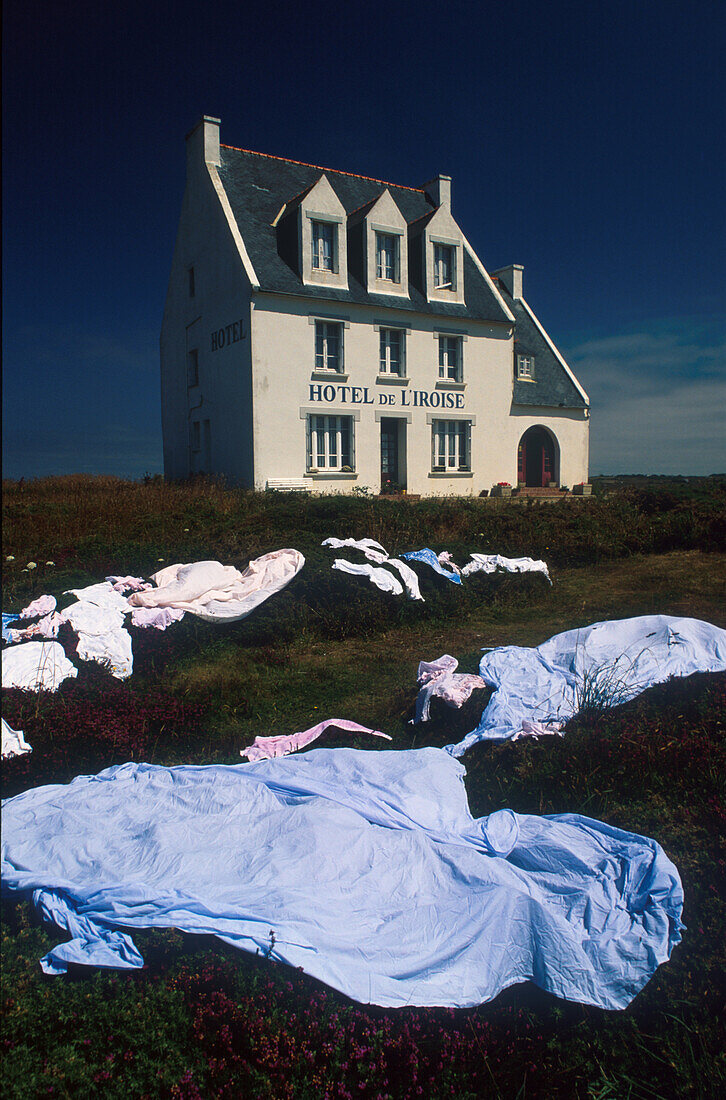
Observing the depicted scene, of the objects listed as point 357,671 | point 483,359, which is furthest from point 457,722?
point 483,359

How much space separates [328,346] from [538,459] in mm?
9981

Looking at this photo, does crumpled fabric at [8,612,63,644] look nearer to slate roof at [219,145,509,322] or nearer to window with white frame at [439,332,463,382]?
slate roof at [219,145,509,322]

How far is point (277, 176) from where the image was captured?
20.9 metres

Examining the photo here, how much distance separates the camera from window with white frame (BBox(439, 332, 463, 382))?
849 inches

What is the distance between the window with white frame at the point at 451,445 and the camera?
854 inches

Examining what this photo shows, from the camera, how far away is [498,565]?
33.9ft

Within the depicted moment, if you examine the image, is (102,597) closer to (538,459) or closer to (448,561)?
(448,561)

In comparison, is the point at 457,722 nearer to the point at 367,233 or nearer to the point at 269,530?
the point at 269,530

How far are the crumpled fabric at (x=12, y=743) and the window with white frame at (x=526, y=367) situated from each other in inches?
908

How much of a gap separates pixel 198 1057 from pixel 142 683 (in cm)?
428

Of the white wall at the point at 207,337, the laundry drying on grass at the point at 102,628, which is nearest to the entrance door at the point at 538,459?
the white wall at the point at 207,337

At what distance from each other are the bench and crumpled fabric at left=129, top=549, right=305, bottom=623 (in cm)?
919

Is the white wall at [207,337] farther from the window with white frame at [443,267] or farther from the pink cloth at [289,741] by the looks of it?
the pink cloth at [289,741]

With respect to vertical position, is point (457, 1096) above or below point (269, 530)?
below
